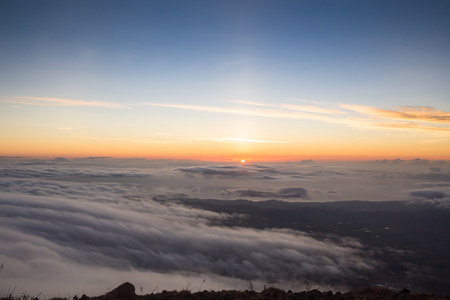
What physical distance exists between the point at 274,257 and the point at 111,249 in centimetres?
7607

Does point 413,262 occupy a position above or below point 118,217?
below

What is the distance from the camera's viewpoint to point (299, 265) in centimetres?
11688

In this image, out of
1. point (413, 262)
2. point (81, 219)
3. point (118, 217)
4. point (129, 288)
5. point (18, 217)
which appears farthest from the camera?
point (413, 262)

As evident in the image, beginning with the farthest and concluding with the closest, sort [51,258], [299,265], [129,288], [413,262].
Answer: [413,262]
[299,265]
[51,258]
[129,288]

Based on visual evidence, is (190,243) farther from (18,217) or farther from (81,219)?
(18,217)

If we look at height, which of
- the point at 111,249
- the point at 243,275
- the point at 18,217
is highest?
the point at 18,217

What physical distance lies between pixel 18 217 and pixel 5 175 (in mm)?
138557

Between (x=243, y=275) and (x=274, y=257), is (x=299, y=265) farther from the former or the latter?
(x=243, y=275)

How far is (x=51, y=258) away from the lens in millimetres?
46188

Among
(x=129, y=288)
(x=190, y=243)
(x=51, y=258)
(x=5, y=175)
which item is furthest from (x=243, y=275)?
(x=5, y=175)

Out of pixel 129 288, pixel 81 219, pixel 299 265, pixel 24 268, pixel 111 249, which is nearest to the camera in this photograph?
pixel 129 288

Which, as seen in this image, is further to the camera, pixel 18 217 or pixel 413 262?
pixel 413 262

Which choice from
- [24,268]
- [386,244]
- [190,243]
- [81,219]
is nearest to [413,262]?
[386,244]

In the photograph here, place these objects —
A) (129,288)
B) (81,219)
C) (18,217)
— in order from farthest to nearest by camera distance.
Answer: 1. (81,219)
2. (18,217)
3. (129,288)
